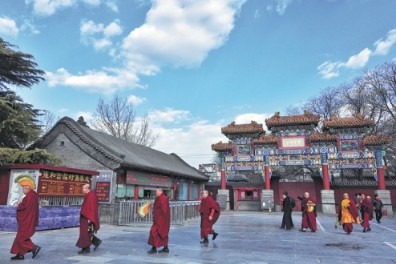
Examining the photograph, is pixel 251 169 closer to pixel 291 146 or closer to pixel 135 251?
pixel 291 146

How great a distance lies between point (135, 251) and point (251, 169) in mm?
19702

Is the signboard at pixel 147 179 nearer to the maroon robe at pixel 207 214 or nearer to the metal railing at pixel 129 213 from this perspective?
the metal railing at pixel 129 213

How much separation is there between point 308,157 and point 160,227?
65.9 ft

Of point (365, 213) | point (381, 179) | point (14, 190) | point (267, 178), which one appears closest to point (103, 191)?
point (14, 190)

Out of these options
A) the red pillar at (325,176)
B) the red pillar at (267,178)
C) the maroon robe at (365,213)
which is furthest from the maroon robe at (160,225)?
the red pillar at (325,176)

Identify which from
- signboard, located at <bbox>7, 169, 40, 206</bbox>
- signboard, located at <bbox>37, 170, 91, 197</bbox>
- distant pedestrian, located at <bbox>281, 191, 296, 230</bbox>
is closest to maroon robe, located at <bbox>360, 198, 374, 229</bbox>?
distant pedestrian, located at <bbox>281, 191, 296, 230</bbox>

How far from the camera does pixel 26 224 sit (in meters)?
6.64

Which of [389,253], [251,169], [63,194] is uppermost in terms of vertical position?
[251,169]

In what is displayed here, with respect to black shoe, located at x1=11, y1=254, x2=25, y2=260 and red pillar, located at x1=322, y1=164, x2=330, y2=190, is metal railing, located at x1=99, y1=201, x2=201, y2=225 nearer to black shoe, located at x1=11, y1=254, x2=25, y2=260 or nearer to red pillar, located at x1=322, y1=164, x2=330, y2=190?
black shoe, located at x1=11, y1=254, x2=25, y2=260

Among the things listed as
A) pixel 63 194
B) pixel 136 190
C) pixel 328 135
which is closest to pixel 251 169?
pixel 328 135

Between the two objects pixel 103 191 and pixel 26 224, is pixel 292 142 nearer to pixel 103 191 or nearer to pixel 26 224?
pixel 103 191

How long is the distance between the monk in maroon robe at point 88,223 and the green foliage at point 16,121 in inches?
348

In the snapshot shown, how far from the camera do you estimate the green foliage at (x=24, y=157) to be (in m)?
12.6

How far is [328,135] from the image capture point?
82.5 feet
